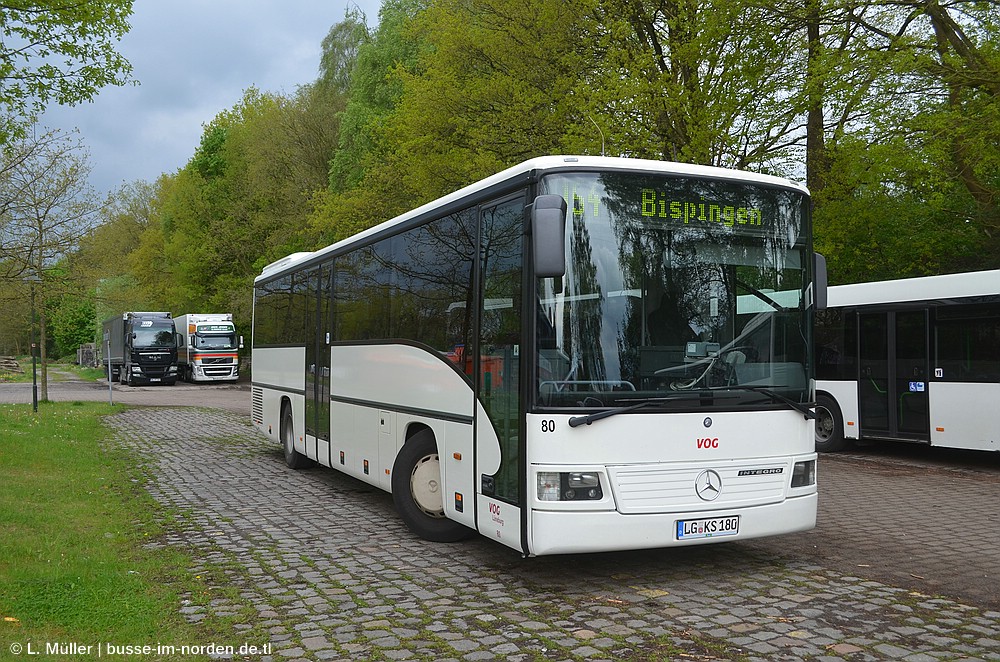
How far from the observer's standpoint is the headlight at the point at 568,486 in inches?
Result: 249

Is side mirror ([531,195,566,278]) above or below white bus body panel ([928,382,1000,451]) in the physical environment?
above

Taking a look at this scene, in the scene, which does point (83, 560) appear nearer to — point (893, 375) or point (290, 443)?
point (290, 443)

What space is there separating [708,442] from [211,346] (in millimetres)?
45281

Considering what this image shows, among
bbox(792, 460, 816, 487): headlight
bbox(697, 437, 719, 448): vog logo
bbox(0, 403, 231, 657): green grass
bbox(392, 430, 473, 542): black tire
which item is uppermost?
bbox(697, 437, 719, 448): vog logo

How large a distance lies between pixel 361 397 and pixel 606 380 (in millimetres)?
4550

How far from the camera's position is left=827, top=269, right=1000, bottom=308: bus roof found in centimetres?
1361

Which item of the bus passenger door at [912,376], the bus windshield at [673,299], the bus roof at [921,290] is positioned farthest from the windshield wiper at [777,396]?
the bus passenger door at [912,376]

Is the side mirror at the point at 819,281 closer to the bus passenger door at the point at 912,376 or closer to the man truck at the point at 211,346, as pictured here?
the bus passenger door at the point at 912,376

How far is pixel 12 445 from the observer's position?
583 inches

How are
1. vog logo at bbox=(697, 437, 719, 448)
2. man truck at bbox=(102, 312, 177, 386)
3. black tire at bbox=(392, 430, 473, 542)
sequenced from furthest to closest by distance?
man truck at bbox=(102, 312, 177, 386), black tire at bbox=(392, 430, 473, 542), vog logo at bbox=(697, 437, 719, 448)

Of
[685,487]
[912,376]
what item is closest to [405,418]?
[685,487]

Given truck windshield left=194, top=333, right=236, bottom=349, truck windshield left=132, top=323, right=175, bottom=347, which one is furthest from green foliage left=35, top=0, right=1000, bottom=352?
truck windshield left=194, top=333, right=236, bottom=349

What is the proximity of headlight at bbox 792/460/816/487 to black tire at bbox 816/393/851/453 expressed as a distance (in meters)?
9.31

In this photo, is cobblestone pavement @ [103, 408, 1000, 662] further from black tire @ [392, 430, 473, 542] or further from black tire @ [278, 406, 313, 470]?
black tire @ [278, 406, 313, 470]
